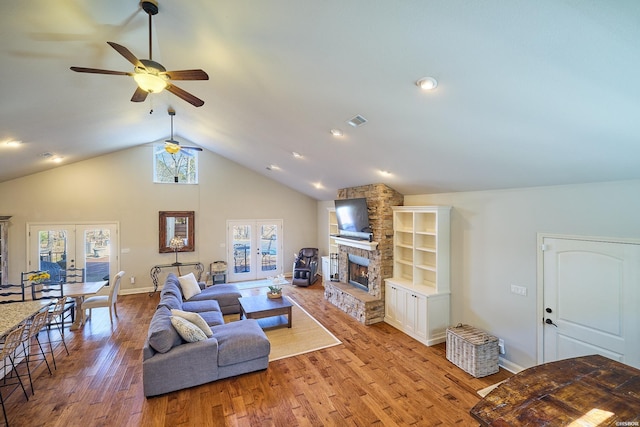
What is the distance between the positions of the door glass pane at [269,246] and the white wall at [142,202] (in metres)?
0.36

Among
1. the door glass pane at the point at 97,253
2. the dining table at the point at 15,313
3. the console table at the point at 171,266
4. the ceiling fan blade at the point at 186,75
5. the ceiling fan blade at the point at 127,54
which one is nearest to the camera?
the ceiling fan blade at the point at 127,54

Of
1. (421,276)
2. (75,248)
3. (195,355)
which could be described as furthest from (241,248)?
(421,276)

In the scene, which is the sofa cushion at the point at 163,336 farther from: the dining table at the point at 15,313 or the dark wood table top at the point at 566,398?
the dark wood table top at the point at 566,398

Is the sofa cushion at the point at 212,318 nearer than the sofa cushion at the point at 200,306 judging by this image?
Yes

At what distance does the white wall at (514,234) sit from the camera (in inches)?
118

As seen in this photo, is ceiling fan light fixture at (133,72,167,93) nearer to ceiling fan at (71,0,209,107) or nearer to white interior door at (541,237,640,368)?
ceiling fan at (71,0,209,107)

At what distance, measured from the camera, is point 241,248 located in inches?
342

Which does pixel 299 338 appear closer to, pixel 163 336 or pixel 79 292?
pixel 163 336

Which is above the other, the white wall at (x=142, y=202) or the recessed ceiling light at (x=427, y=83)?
the recessed ceiling light at (x=427, y=83)

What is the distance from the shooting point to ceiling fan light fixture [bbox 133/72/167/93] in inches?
88.5

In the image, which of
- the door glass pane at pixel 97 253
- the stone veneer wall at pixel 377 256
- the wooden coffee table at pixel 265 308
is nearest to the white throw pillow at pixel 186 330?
the wooden coffee table at pixel 265 308

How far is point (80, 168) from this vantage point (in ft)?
23.0

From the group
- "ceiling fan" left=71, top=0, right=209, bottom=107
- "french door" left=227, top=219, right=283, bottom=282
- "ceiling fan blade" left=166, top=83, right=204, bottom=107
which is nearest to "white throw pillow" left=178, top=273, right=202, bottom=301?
"french door" left=227, top=219, right=283, bottom=282

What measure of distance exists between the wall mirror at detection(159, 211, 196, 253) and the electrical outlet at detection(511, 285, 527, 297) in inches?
303
